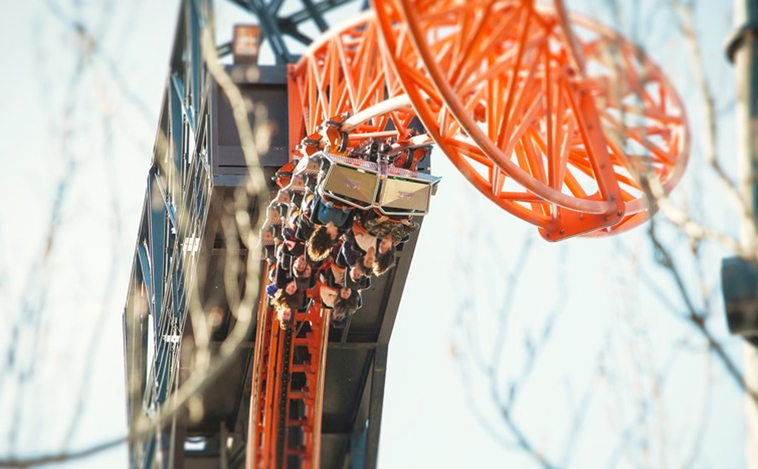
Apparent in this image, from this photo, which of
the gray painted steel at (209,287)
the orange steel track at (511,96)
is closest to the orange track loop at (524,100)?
the orange steel track at (511,96)

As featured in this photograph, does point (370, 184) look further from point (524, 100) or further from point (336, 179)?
point (524, 100)

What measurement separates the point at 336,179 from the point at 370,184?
36 centimetres

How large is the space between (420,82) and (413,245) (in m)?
6.12

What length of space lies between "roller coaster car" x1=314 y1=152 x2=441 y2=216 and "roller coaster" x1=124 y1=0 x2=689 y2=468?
2cm

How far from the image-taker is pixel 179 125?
60.8 feet

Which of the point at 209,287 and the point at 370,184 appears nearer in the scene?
the point at 370,184

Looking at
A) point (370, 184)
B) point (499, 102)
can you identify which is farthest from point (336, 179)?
point (499, 102)

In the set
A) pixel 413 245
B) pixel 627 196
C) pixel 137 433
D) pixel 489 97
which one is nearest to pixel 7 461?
pixel 137 433

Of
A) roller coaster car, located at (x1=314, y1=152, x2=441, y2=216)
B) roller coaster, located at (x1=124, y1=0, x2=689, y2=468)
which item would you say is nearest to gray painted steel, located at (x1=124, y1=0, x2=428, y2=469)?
roller coaster, located at (x1=124, y1=0, x2=689, y2=468)

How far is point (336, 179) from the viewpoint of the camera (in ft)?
43.9

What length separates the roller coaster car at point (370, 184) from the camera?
1338cm

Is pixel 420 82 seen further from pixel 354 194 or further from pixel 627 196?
pixel 627 196

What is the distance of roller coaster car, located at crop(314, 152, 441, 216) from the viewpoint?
43.9 feet

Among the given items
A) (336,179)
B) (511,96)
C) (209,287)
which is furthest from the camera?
(209,287)
